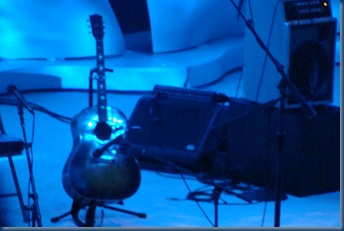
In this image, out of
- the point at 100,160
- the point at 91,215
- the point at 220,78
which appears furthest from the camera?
the point at 220,78

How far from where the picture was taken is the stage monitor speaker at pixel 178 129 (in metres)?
4.60

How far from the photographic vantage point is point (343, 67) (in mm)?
2990

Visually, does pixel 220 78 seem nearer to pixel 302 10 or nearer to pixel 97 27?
pixel 302 10

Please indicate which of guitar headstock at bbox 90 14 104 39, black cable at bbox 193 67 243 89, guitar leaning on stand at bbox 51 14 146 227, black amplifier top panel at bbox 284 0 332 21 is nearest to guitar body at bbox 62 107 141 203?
guitar leaning on stand at bbox 51 14 146 227

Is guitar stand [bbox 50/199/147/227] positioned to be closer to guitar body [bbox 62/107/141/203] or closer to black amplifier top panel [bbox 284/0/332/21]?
guitar body [bbox 62/107/141/203]

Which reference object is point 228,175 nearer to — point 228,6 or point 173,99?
point 173,99

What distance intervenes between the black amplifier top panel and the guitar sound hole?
1.14 metres

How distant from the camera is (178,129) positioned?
4707 millimetres

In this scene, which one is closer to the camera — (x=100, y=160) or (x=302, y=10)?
(x=100, y=160)

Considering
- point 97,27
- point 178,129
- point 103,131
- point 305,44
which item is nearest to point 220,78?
point 178,129

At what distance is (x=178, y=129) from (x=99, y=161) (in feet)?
4.08

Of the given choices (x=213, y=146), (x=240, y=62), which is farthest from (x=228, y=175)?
(x=240, y=62)

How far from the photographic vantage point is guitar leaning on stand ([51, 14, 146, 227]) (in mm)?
3535

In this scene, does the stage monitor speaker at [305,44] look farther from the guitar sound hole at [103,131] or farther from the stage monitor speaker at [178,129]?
the guitar sound hole at [103,131]
